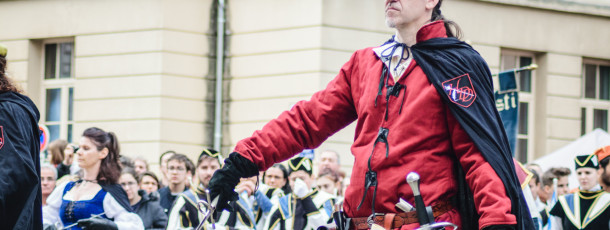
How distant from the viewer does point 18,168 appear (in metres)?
5.53

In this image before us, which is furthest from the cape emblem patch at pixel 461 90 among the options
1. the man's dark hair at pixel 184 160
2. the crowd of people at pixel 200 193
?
the man's dark hair at pixel 184 160

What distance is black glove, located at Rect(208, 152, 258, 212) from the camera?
4941 millimetres

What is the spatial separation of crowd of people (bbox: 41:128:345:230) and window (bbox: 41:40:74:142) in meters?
4.75

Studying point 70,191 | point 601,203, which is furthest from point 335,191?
point 70,191

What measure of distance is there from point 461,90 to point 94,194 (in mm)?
4803

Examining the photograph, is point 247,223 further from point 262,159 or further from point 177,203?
point 262,159

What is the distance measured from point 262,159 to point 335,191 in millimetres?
8625

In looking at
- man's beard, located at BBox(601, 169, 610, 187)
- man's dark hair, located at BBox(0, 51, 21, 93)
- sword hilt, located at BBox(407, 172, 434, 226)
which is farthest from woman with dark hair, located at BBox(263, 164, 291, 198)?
sword hilt, located at BBox(407, 172, 434, 226)

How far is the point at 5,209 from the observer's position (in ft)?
18.1

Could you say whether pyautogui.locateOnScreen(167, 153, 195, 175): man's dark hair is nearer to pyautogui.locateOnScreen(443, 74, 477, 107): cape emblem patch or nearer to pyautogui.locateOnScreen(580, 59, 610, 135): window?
pyautogui.locateOnScreen(443, 74, 477, 107): cape emblem patch

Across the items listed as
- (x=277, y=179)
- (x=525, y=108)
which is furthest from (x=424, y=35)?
(x=525, y=108)

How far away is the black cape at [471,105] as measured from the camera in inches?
185

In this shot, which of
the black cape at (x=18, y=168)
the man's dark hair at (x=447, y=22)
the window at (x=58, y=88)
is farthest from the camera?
the window at (x=58, y=88)

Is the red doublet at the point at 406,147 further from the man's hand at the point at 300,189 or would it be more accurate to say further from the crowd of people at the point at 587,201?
the man's hand at the point at 300,189
